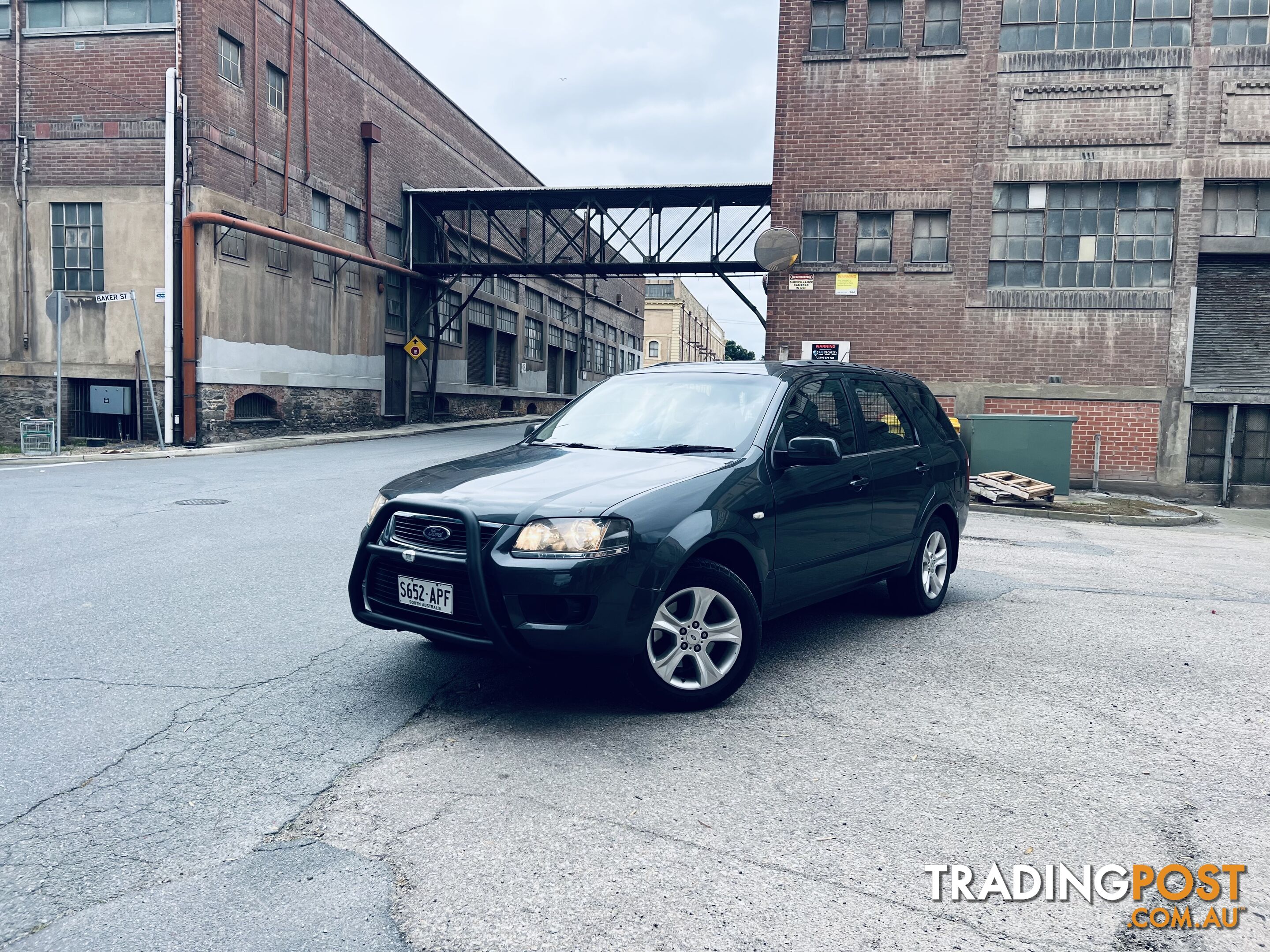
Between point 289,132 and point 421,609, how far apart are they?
23210 millimetres

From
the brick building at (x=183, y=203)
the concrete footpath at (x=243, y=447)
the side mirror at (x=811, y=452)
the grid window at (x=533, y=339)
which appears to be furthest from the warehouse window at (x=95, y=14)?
the grid window at (x=533, y=339)

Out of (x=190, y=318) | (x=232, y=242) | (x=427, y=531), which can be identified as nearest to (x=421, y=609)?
(x=427, y=531)

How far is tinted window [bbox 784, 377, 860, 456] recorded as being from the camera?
5363mm

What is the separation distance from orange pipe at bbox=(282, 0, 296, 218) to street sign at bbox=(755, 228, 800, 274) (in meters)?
12.7

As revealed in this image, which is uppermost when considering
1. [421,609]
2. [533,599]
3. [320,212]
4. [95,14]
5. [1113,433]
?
[95,14]

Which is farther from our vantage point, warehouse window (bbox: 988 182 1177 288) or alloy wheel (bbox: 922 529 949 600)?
warehouse window (bbox: 988 182 1177 288)

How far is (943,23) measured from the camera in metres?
18.0

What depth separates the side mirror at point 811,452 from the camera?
4.91m

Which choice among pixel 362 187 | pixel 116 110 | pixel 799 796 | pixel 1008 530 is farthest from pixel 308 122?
pixel 799 796

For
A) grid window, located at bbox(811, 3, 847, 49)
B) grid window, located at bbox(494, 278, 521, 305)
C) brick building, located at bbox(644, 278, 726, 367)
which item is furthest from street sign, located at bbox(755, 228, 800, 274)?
brick building, located at bbox(644, 278, 726, 367)

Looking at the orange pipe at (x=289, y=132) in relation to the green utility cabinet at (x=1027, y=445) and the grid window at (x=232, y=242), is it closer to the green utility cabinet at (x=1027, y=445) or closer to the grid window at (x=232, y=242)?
the grid window at (x=232, y=242)

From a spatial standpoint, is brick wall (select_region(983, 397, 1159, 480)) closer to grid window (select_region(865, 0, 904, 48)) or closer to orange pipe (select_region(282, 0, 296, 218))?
grid window (select_region(865, 0, 904, 48))

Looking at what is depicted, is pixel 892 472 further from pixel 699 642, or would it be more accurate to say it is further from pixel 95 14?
pixel 95 14

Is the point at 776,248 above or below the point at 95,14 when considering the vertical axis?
below
